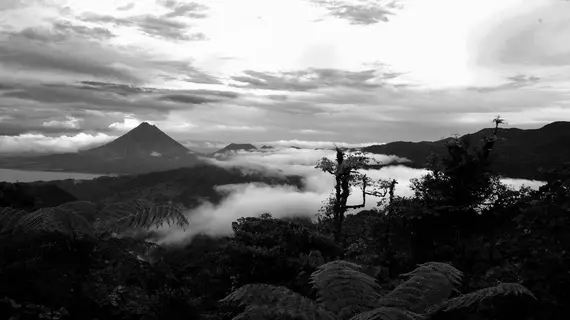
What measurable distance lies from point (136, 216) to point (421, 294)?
4790 mm

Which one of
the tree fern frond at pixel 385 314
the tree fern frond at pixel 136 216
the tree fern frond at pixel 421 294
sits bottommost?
the tree fern frond at pixel 421 294

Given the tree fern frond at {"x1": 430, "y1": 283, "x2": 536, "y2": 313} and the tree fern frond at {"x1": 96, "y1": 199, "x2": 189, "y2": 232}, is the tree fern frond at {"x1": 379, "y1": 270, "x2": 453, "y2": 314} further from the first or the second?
the tree fern frond at {"x1": 96, "y1": 199, "x2": 189, "y2": 232}

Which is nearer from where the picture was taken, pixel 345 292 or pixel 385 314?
pixel 385 314

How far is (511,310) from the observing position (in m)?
5.93

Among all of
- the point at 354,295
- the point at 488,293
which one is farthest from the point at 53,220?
the point at 488,293

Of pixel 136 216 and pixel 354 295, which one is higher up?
pixel 136 216

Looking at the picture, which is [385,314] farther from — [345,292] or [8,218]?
[8,218]

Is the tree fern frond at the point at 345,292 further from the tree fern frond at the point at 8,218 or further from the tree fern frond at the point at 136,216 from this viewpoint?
the tree fern frond at the point at 8,218

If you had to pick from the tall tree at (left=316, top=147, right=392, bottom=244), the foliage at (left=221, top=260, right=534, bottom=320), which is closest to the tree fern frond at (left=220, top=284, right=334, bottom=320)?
the foliage at (left=221, top=260, right=534, bottom=320)

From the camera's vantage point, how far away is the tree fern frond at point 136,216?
7781mm

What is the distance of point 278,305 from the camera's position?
5.58 metres

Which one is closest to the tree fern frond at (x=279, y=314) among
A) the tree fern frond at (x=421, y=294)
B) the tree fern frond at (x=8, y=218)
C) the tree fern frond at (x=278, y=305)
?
the tree fern frond at (x=278, y=305)

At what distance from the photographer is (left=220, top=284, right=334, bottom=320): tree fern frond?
5406mm

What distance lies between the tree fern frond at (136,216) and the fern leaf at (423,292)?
11.7ft
